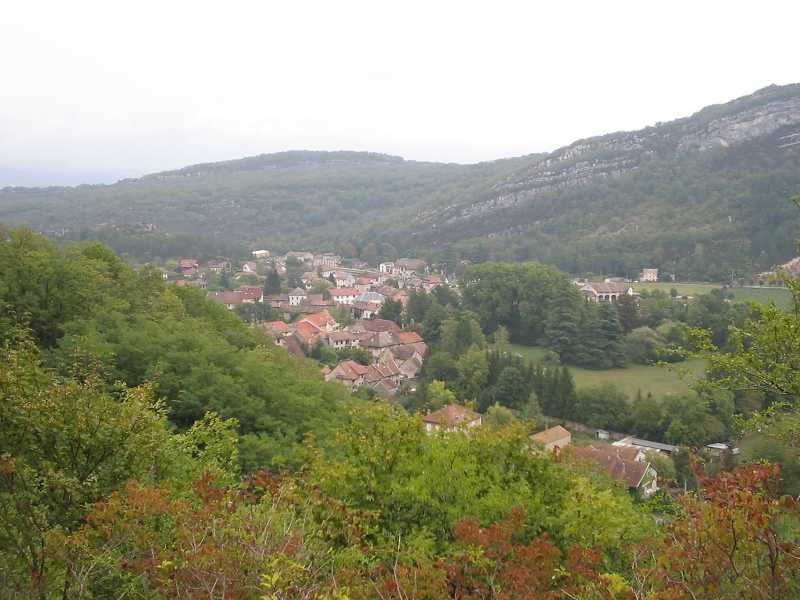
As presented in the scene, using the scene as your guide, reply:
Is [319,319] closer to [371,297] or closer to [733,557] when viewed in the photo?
[371,297]

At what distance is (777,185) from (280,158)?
14007 centimetres

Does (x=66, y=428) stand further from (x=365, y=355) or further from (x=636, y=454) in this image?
(x=365, y=355)

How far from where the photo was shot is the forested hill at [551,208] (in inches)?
2785

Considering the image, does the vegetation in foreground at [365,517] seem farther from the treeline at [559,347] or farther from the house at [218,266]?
the house at [218,266]

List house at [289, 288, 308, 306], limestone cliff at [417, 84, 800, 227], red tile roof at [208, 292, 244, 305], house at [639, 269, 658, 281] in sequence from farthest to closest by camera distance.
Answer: limestone cliff at [417, 84, 800, 227], house at [639, 269, 658, 281], house at [289, 288, 308, 306], red tile roof at [208, 292, 244, 305]

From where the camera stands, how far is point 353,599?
421 cm

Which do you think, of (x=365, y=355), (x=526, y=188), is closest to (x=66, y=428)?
(x=365, y=355)

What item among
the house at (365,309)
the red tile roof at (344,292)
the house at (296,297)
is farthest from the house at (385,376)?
the red tile roof at (344,292)

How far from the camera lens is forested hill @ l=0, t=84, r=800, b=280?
70750 mm

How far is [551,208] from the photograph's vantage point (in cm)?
9588

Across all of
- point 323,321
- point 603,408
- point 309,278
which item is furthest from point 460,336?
point 309,278

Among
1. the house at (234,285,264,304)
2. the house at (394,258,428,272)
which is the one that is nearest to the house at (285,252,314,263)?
the house at (394,258,428,272)

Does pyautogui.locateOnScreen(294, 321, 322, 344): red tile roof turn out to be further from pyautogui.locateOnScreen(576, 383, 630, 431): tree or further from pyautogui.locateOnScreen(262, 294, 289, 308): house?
pyautogui.locateOnScreen(576, 383, 630, 431): tree

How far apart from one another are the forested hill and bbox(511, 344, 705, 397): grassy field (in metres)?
30.6
